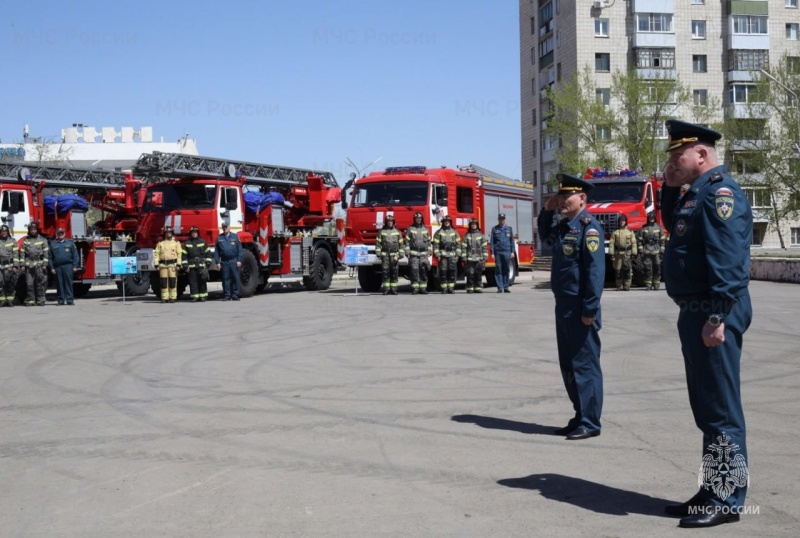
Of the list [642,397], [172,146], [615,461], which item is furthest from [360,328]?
[172,146]

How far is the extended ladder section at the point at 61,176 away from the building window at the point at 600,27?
44456 mm

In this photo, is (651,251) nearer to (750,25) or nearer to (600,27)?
(600,27)

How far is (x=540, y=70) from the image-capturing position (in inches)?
2761

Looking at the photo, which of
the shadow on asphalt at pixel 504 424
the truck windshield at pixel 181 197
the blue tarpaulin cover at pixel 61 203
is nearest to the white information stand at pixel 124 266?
the truck windshield at pixel 181 197

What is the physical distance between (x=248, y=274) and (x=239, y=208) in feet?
4.95

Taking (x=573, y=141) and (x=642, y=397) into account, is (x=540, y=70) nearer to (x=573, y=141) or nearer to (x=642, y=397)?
(x=573, y=141)

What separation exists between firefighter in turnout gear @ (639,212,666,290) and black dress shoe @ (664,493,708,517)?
62.5 ft

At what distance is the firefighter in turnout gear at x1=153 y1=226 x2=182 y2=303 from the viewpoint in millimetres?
21688

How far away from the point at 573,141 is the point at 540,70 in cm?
1684

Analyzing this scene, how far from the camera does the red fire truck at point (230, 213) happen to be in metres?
22.4

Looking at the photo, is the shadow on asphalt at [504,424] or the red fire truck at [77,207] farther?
the red fire truck at [77,207]

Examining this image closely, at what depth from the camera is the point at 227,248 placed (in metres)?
21.6

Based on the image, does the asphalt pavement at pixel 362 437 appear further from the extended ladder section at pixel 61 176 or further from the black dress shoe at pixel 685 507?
the extended ladder section at pixel 61 176

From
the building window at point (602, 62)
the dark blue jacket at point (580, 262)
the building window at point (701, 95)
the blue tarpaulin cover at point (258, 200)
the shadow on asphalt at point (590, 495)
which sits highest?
the building window at point (602, 62)
